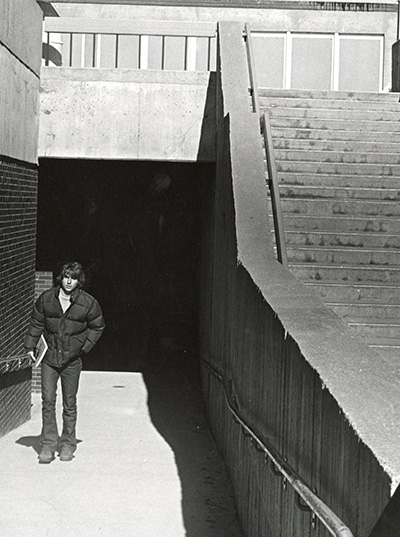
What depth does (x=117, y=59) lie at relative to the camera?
1886 centimetres

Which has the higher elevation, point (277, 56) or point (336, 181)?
point (277, 56)

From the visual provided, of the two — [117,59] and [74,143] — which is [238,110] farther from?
[117,59]

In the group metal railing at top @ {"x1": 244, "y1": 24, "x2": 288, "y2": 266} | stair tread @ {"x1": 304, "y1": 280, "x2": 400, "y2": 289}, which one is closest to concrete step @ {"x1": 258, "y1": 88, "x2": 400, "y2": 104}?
metal railing at top @ {"x1": 244, "y1": 24, "x2": 288, "y2": 266}

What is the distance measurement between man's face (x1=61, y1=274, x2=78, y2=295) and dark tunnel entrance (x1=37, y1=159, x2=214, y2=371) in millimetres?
8395

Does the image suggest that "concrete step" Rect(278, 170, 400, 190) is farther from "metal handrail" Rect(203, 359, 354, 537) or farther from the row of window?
the row of window

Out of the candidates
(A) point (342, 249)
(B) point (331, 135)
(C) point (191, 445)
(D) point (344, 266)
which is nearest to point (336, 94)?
(B) point (331, 135)

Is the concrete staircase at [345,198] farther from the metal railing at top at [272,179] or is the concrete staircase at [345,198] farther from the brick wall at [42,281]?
the brick wall at [42,281]

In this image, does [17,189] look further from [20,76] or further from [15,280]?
[20,76]

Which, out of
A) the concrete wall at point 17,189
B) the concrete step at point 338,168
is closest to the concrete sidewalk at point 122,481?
the concrete wall at point 17,189

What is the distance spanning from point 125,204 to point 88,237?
0.96m

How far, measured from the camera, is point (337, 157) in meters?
10.9

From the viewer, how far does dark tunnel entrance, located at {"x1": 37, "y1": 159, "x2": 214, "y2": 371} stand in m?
17.7

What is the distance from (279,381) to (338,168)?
17.2 feet

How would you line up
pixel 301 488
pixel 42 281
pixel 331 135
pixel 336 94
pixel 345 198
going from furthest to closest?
1. pixel 42 281
2. pixel 336 94
3. pixel 331 135
4. pixel 345 198
5. pixel 301 488
